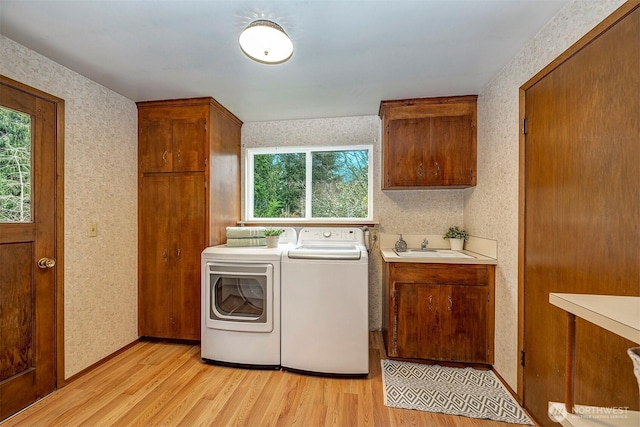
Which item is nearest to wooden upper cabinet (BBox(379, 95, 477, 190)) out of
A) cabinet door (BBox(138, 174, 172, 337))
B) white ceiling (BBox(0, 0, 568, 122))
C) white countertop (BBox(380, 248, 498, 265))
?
white ceiling (BBox(0, 0, 568, 122))

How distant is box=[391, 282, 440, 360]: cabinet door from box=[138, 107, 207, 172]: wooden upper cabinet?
82.8 inches

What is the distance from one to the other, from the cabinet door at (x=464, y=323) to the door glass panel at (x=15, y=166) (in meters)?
2.97

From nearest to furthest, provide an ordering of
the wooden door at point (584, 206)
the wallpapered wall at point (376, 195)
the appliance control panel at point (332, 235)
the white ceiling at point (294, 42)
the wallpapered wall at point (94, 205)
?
the wooden door at point (584, 206) < the white ceiling at point (294, 42) < the wallpapered wall at point (94, 205) < the appliance control panel at point (332, 235) < the wallpapered wall at point (376, 195)

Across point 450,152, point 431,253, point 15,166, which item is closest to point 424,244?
point 431,253

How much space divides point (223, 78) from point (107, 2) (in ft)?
2.70

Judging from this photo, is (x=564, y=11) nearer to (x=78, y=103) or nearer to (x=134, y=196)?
(x=78, y=103)

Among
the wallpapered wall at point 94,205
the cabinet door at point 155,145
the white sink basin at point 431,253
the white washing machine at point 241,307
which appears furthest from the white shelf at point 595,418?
the cabinet door at point 155,145

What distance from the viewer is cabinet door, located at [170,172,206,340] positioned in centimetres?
250

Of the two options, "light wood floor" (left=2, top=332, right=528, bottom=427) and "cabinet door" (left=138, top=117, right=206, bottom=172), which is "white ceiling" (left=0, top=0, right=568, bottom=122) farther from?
"light wood floor" (left=2, top=332, right=528, bottom=427)

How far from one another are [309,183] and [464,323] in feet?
6.47

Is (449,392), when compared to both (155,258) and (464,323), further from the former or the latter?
(155,258)

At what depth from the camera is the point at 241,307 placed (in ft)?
7.34

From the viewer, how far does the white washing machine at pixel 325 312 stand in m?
2.01

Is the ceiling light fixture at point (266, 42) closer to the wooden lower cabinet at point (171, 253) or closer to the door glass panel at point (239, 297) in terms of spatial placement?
→ the wooden lower cabinet at point (171, 253)
